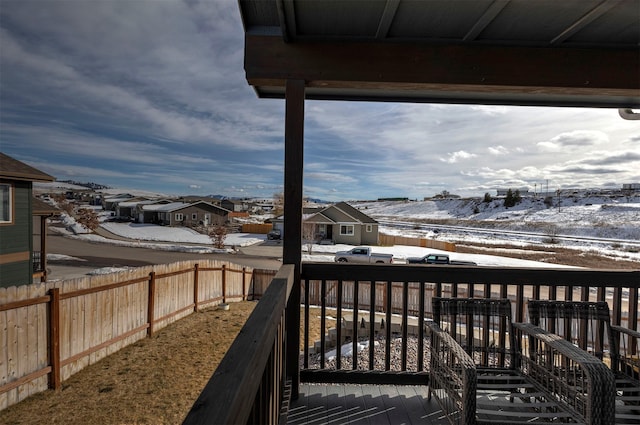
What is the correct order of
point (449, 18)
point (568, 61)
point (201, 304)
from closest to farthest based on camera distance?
point (449, 18)
point (568, 61)
point (201, 304)

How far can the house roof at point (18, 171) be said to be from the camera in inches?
309

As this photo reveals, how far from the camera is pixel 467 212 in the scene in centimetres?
3169

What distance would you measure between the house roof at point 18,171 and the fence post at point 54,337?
5.22m

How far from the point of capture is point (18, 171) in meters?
8.16

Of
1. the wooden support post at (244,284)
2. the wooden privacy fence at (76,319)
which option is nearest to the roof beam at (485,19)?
the wooden privacy fence at (76,319)

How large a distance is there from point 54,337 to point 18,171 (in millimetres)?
5868

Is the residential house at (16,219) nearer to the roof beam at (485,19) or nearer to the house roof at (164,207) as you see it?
the roof beam at (485,19)

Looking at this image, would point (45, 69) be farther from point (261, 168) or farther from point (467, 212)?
point (467, 212)

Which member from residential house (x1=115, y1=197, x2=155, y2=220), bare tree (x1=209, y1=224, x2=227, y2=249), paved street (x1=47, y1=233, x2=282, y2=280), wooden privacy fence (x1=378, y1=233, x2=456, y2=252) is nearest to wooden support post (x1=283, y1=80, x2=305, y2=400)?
paved street (x1=47, y1=233, x2=282, y2=280)

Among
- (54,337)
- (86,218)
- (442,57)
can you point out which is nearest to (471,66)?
(442,57)

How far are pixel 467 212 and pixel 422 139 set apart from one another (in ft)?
59.6

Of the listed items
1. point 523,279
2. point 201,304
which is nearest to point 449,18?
point 523,279

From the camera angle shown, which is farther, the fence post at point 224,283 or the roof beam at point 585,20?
the fence post at point 224,283

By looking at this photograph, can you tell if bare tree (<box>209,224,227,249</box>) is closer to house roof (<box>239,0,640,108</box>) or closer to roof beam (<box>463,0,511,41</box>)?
house roof (<box>239,0,640,108</box>)
